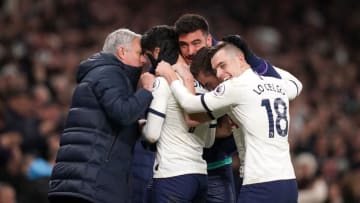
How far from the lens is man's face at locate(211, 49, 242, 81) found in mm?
6898

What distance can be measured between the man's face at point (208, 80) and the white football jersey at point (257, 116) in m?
0.28

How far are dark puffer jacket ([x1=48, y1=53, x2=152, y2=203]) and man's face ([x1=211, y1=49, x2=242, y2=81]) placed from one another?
502 millimetres

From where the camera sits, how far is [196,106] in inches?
271

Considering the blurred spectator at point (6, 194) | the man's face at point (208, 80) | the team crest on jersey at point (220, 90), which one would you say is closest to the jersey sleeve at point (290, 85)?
the man's face at point (208, 80)

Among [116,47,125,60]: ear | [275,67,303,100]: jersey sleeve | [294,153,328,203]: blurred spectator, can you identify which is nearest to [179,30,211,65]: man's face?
[116,47,125,60]: ear

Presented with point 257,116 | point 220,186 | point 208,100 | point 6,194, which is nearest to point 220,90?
→ point 208,100

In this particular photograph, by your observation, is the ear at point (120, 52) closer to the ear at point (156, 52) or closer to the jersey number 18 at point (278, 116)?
the ear at point (156, 52)

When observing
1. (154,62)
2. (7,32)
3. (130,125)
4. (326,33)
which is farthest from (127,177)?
(326,33)

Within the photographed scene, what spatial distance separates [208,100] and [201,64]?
1.06 feet

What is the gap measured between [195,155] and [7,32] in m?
7.35

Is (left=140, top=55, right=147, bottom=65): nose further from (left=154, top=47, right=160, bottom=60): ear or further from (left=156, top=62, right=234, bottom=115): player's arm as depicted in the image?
(left=156, top=62, right=234, bottom=115): player's arm

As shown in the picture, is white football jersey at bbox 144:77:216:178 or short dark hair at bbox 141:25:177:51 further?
short dark hair at bbox 141:25:177:51

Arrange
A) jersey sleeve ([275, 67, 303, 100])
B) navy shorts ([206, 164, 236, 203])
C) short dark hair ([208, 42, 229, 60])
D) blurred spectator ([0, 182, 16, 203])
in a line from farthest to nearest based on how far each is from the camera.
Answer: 1. blurred spectator ([0, 182, 16, 203])
2. navy shorts ([206, 164, 236, 203])
3. jersey sleeve ([275, 67, 303, 100])
4. short dark hair ([208, 42, 229, 60])

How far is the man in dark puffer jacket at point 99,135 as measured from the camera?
691 cm
